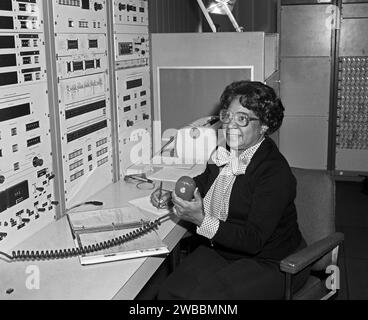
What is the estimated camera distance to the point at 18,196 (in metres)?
1.78

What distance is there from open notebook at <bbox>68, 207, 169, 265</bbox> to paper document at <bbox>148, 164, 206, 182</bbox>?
1.16ft

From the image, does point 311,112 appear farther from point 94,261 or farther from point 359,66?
point 94,261

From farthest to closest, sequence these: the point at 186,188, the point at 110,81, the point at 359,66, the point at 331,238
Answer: the point at 359,66 < the point at 110,81 < the point at 331,238 < the point at 186,188

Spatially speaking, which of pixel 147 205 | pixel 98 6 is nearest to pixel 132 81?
pixel 98 6

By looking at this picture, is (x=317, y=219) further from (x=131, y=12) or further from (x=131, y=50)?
(x=131, y=12)

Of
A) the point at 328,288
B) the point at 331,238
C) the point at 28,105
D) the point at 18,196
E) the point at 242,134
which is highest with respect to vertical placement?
the point at 28,105

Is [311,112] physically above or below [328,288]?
above

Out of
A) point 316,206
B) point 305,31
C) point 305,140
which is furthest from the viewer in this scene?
point 305,140

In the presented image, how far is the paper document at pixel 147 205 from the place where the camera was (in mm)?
2098

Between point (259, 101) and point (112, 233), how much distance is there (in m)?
0.75

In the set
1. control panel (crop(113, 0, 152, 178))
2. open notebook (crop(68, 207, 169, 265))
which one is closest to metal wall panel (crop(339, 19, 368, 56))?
control panel (crop(113, 0, 152, 178))

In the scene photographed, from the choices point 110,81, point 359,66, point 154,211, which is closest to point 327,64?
point 359,66

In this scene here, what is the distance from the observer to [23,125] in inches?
70.1

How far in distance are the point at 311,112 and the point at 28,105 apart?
3.63 meters
